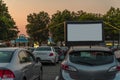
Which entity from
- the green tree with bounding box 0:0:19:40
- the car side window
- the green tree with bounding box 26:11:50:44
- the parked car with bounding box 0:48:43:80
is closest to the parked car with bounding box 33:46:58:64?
the parked car with bounding box 0:48:43:80

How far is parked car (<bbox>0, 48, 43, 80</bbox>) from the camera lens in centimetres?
1095

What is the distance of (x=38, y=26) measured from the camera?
426 ft

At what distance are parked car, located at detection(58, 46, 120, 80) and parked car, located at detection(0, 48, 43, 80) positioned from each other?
115 cm

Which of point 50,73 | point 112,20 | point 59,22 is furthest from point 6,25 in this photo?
point 50,73

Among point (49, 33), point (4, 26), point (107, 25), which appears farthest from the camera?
point (49, 33)

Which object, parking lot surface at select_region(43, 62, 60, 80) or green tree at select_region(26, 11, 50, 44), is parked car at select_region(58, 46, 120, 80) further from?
green tree at select_region(26, 11, 50, 44)

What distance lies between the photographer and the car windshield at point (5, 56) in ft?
38.5

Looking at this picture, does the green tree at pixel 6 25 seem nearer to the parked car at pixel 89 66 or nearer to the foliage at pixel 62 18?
the foliage at pixel 62 18

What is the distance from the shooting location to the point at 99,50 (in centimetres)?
1186

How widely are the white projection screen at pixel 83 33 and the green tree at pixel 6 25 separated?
50357 millimetres

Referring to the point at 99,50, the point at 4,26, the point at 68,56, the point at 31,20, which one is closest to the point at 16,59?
A: the point at 68,56

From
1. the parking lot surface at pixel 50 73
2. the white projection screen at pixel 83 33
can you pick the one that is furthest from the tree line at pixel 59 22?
the parking lot surface at pixel 50 73

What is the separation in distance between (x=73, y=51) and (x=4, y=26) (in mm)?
73371

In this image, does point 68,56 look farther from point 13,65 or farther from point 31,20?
point 31,20
